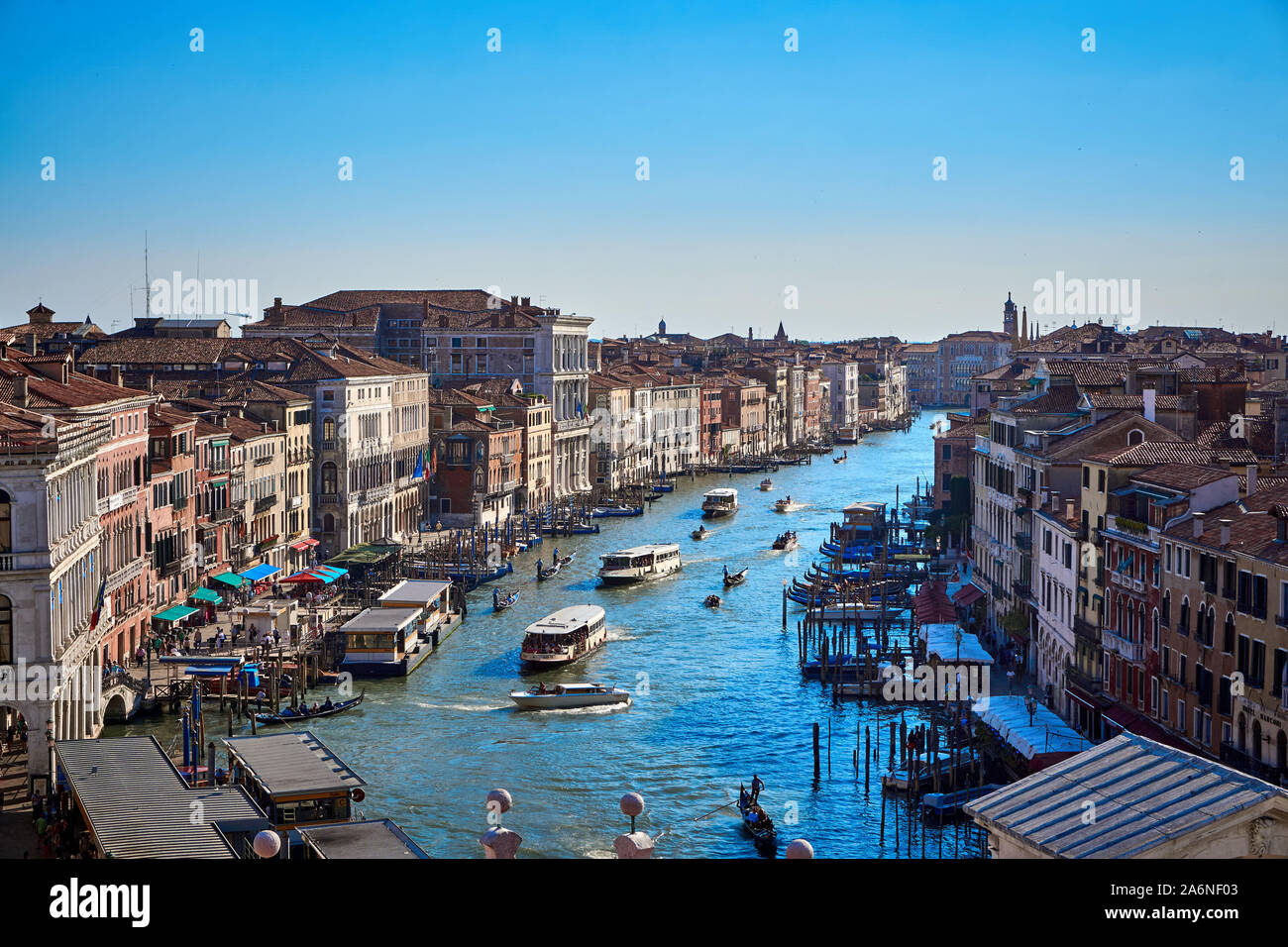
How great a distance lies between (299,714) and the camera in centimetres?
1700

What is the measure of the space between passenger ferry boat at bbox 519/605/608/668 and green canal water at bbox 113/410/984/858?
24 centimetres

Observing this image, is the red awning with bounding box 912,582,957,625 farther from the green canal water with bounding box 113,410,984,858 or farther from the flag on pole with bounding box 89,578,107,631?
the flag on pole with bounding box 89,578,107,631

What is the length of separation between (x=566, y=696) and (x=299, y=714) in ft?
10.2

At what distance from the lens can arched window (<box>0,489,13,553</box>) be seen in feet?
43.0

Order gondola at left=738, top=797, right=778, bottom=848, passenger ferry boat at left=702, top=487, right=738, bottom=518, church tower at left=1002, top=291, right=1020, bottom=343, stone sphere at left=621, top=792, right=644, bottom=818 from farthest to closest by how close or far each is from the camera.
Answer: church tower at left=1002, top=291, right=1020, bottom=343 → passenger ferry boat at left=702, top=487, right=738, bottom=518 → gondola at left=738, top=797, right=778, bottom=848 → stone sphere at left=621, top=792, right=644, bottom=818

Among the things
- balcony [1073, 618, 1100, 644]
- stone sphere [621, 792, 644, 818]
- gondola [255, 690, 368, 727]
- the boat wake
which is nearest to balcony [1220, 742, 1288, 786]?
balcony [1073, 618, 1100, 644]

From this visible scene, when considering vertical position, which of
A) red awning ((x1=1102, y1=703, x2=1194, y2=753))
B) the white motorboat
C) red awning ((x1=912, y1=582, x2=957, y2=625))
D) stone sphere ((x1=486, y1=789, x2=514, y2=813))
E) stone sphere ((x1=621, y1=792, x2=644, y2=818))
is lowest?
the white motorboat

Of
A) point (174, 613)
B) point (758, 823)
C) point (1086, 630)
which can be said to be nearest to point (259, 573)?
point (174, 613)

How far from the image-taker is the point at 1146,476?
14570mm

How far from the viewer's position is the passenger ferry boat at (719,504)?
40219 millimetres
